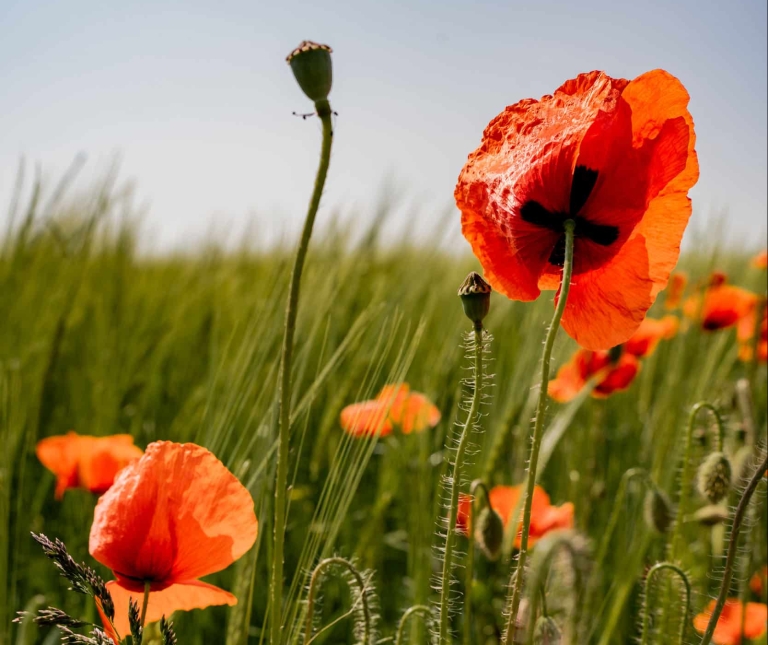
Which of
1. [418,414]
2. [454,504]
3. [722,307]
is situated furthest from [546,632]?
[722,307]

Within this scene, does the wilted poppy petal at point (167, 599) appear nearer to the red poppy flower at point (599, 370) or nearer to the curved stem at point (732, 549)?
the curved stem at point (732, 549)

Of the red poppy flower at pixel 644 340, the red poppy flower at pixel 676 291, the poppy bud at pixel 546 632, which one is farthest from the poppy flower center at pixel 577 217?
the red poppy flower at pixel 676 291

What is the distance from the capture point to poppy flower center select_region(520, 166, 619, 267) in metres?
0.50

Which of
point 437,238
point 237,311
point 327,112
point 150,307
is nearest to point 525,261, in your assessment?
point 327,112

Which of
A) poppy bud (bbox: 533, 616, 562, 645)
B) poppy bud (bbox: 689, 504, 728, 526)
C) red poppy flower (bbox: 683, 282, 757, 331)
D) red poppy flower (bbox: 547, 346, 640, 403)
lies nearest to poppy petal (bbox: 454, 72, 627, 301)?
poppy bud (bbox: 533, 616, 562, 645)

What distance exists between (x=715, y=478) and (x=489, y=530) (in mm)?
235

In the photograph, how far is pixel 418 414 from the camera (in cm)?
108

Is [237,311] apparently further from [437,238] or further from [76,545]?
[76,545]

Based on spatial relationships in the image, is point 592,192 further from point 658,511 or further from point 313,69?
point 658,511

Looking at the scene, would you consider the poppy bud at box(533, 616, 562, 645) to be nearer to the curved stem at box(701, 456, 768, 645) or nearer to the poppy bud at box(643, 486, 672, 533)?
the curved stem at box(701, 456, 768, 645)

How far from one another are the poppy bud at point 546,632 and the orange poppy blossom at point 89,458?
0.52 meters

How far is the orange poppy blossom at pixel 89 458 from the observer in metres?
0.93

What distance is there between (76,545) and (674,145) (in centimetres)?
104

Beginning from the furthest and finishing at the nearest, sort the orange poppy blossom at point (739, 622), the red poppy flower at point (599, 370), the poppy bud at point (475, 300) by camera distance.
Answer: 1. the red poppy flower at point (599, 370)
2. the orange poppy blossom at point (739, 622)
3. the poppy bud at point (475, 300)
